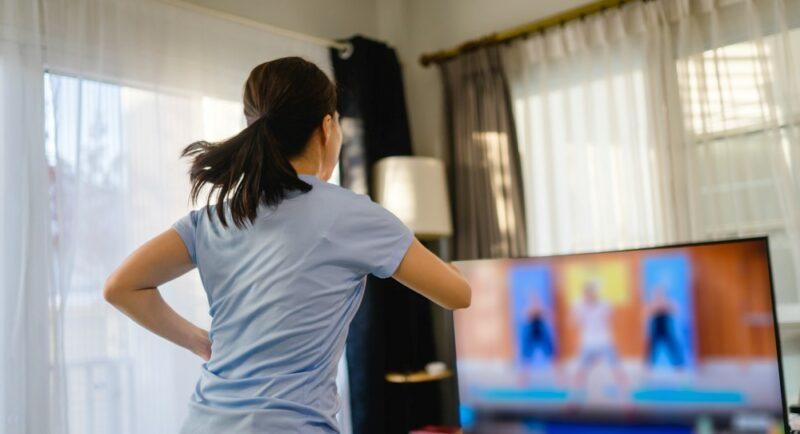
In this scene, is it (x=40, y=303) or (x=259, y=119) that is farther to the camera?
(x=40, y=303)

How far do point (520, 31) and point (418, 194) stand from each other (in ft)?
2.74

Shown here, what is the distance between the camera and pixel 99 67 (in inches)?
93.8

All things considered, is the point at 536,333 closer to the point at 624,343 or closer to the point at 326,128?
the point at 624,343

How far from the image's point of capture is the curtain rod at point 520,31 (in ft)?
9.24

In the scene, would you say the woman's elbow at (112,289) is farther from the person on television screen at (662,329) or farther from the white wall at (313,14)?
the white wall at (313,14)

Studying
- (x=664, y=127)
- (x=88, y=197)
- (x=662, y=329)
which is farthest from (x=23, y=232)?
(x=664, y=127)

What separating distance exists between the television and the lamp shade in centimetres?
57

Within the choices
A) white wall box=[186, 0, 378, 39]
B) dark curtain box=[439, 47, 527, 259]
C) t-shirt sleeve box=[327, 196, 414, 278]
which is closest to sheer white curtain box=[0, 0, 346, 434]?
white wall box=[186, 0, 378, 39]

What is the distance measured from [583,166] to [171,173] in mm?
1607

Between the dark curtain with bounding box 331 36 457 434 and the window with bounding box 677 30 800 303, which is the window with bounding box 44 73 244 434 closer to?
A: the dark curtain with bounding box 331 36 457 434

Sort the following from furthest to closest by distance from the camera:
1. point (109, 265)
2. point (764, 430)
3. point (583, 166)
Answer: point (583, 166) → point (109, 265) → point (764, 430)

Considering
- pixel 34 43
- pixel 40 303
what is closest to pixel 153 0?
pixel 34 43

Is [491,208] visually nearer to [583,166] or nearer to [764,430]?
[583,166]

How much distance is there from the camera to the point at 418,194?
2.99 meters
